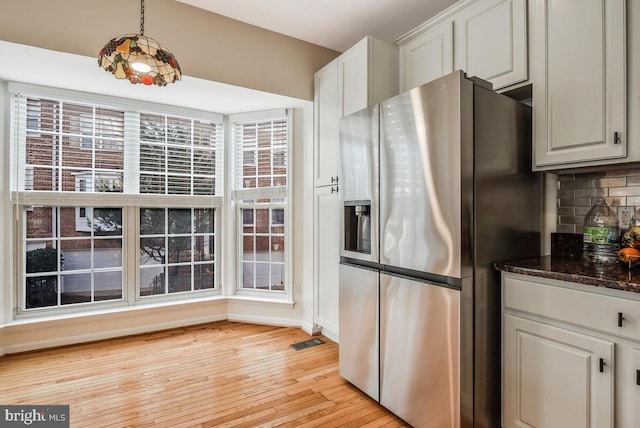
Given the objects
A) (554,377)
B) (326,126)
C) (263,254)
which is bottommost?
(554,377)

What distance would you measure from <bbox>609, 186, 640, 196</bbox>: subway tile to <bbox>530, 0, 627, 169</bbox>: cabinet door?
0.36m

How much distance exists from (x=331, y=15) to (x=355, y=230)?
1.78 meters

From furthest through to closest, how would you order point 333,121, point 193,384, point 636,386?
point 333,121, point 193,384, point 636,386

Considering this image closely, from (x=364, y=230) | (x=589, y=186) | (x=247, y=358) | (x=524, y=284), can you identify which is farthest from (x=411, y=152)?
(x=247, y=358)

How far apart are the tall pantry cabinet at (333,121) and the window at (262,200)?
531mm

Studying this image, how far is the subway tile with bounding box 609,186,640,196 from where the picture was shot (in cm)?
176

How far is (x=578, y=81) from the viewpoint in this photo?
1.65 m

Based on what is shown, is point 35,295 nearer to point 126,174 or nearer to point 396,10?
point 126,174

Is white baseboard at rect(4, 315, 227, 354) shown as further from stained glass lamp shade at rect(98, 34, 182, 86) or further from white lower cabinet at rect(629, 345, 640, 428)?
white lower cabinet at rect(629, 345, 640, 428)

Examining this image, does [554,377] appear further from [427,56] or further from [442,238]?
[427,56]

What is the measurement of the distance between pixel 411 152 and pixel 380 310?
95 centimetres

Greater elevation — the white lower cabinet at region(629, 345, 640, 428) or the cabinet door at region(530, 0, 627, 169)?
the cabinet door at region(530, 0, 627, 169)

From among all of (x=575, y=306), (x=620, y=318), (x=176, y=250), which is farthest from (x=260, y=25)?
(x=620, y=318)

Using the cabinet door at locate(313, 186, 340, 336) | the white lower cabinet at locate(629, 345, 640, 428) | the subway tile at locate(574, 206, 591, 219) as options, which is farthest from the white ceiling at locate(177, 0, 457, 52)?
the white lower cabinet at locate(629, 345, 640, 428)
